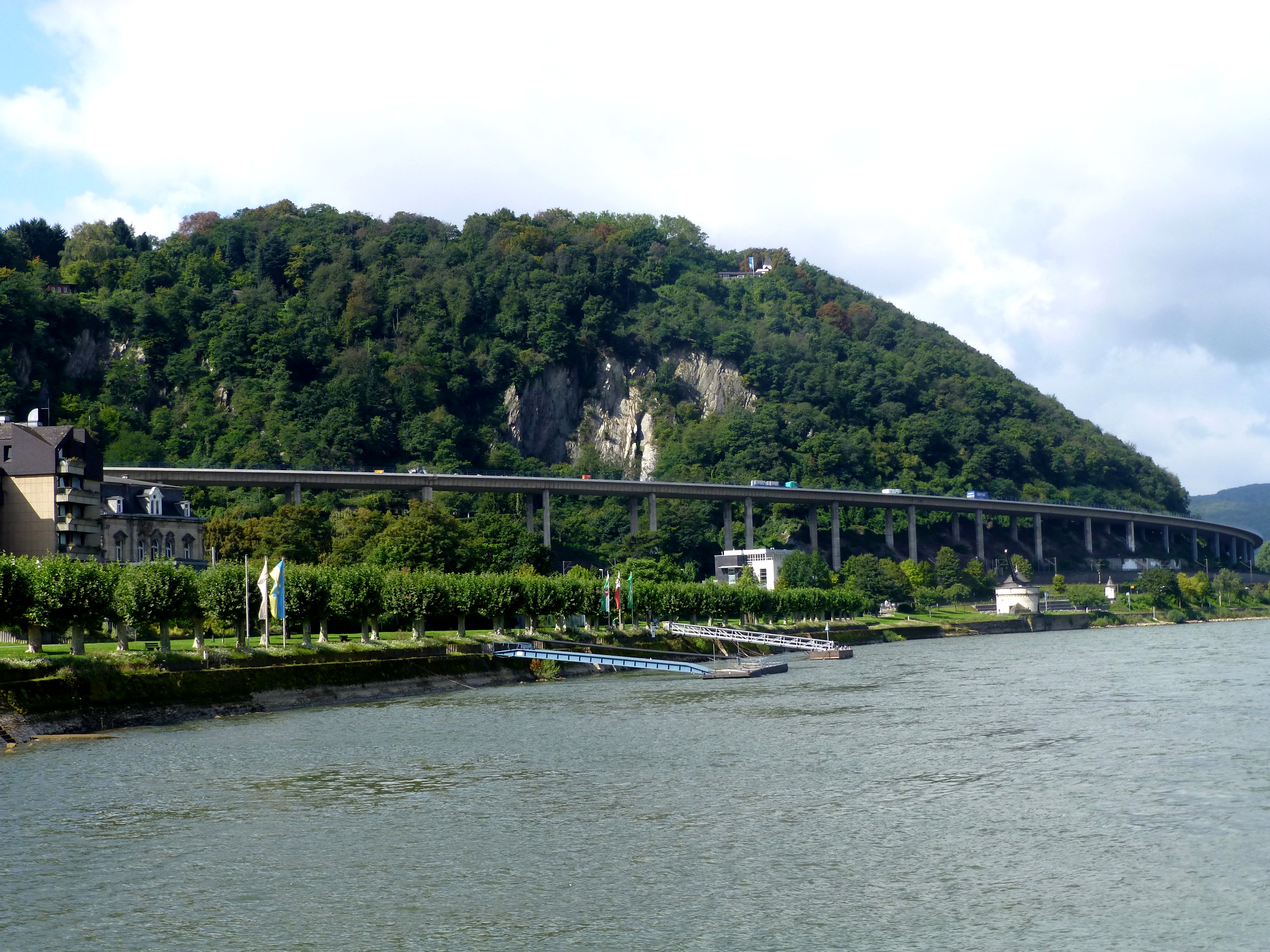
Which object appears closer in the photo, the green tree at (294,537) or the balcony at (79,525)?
the balcony at (79,525)

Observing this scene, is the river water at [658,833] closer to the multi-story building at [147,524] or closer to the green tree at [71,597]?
the green tree at [71,597]

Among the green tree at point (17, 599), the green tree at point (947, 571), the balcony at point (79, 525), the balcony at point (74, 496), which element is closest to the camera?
the green tree at point (17, 599)

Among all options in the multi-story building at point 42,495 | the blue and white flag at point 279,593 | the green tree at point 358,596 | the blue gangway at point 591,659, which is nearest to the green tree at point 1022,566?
the blue gangway at point 591,659

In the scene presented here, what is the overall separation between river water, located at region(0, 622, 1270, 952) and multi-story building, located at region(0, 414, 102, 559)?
4227 centimetres

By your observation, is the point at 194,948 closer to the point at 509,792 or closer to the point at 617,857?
the point at 617,857

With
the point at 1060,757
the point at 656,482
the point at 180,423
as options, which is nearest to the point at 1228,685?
the point at 1060,757

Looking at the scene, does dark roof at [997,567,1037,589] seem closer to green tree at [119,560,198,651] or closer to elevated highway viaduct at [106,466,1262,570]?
elevated highway viaduct at [106,466,1262,570]

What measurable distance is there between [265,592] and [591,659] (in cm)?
2406

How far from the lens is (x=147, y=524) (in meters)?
100

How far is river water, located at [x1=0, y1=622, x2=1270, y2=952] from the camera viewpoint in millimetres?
21484

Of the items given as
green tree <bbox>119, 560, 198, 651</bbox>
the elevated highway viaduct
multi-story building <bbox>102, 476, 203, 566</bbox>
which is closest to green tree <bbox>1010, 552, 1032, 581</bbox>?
the elevated highway viaduct

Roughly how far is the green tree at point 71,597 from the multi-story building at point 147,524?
38483 mm

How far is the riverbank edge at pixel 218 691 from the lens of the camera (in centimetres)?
4456

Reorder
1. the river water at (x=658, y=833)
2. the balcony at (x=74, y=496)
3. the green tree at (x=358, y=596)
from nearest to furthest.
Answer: the river water at (x=658, y=833), the green tree at (x=358, y=596), the balcony at (x=74, y=496)
